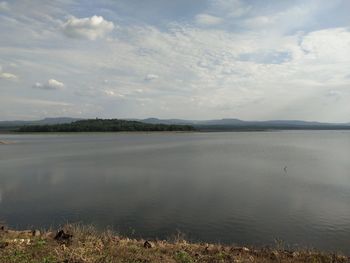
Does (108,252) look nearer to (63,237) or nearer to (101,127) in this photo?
(63,237)

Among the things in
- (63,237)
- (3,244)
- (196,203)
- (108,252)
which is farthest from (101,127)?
(108,252)

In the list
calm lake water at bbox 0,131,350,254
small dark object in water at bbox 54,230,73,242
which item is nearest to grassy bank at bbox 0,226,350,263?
small dark object in water at bbox 54,230,73,242

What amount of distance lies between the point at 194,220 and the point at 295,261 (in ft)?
19.7

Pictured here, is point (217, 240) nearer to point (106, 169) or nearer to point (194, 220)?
point (194, 220)

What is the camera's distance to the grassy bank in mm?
7654

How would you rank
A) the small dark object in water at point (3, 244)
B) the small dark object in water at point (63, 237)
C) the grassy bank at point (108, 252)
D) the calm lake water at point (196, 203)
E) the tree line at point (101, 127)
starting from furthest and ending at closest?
the tree line at point (101, 127) < the calm lake water at point (196, 203) < the small dark object in water at point (63, 237) < the small dark object in water at point (3, 244) < the grassy bank at point (108, 252)

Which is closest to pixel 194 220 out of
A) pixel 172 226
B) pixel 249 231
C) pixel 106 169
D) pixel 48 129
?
pixel 172 226

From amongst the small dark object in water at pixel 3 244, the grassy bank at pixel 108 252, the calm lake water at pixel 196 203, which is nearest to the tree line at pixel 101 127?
the calm lake water at pixel 196 203

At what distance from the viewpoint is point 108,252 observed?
8195 mm

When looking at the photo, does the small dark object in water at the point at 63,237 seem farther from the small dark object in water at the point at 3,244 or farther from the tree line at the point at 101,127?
the tree line at the point at 101,127

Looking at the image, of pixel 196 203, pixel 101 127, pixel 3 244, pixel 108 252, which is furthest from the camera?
pixel 101 127

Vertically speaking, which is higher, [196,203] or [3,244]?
[3,244]

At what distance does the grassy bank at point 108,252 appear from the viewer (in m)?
7.65

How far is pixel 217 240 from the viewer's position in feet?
38.5
